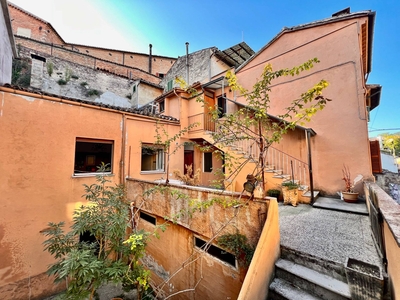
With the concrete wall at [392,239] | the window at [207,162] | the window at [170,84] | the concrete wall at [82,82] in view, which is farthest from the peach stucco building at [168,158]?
the concrete wall at [82,82]

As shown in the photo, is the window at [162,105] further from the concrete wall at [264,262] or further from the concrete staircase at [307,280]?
the concrete staircase at [307,280]

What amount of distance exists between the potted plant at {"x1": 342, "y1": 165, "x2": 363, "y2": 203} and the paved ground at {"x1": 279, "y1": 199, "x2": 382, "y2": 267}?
35cm

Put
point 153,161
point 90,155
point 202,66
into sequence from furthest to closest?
point 202,66 < point 90,155 < point 153,161

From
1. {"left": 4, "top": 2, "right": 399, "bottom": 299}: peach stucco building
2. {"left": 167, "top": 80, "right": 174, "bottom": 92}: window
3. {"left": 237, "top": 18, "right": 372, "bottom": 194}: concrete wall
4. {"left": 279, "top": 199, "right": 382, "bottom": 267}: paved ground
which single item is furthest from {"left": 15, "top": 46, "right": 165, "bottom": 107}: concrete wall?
{"left": 279, "top": 199, "right": 382, "bottom": 267}: paved ground

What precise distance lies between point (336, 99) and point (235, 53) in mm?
8898

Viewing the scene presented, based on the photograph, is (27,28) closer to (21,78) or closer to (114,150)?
(21,78)

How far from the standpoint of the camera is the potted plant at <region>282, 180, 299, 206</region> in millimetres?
5695

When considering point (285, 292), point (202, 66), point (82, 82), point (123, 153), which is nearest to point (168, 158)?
point (123, 153)

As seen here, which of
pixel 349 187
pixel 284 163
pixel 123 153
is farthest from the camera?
pixel 284 163

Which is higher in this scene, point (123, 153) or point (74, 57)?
point (74, 57)

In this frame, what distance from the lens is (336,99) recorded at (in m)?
6.49

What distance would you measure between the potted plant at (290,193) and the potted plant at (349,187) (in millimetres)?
1615

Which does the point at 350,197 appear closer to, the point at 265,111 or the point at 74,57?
the point at 265,111

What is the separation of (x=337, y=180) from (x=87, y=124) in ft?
32.1
